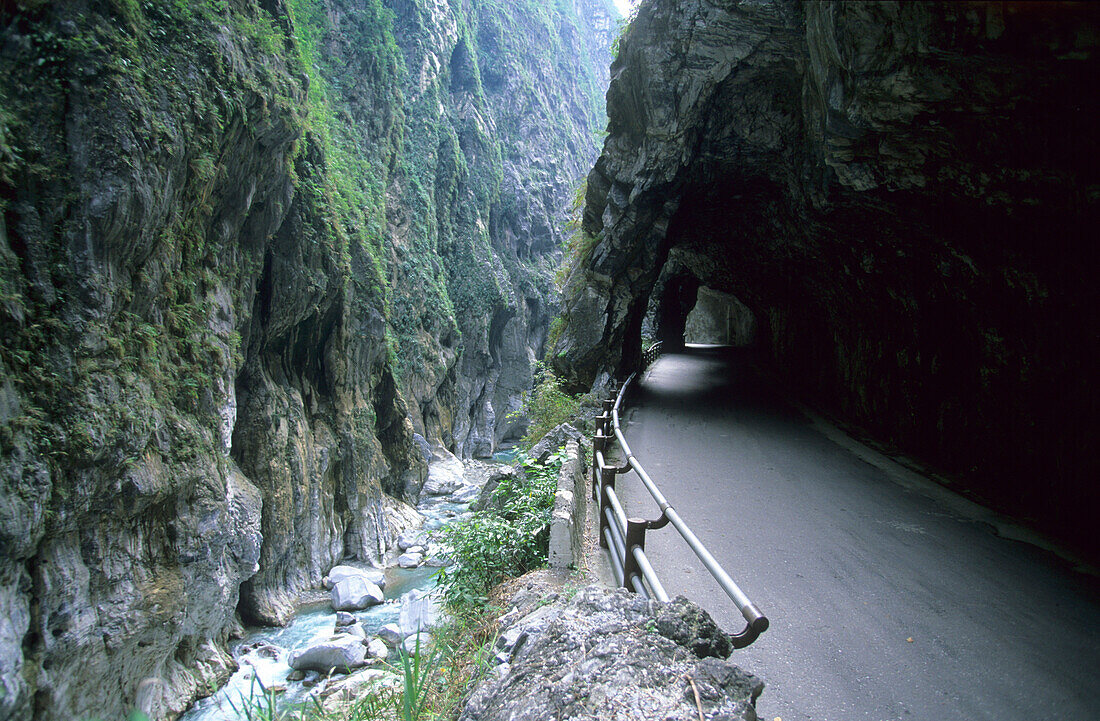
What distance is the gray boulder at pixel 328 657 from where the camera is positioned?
11.5 m

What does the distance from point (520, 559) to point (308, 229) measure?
603 inches

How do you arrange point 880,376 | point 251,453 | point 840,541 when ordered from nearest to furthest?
point 840,541 → point 880,376 → point 251,453

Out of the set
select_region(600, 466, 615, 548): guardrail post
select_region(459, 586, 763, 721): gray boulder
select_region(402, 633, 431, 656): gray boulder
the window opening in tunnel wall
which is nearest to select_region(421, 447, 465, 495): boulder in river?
the window opening in tunnel wall

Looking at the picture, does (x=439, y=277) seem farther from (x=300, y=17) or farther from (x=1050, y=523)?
(x=1050, y=523)

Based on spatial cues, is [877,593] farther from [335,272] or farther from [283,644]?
[335,272]

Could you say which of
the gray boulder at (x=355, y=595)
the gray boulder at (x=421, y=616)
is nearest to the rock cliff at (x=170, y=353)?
the gray boulder at (x=355, y=595)

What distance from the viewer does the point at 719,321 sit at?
3953cm

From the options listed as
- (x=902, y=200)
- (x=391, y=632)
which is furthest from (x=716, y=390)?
(x=391, y=632)

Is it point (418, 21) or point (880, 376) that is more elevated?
point (418, 21)

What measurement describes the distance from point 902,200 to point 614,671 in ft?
24.9

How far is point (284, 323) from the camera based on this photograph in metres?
16.4

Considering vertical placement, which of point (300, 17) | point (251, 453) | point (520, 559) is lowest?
point (251, 453)

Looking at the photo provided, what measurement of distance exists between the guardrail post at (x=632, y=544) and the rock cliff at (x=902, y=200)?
476 cm

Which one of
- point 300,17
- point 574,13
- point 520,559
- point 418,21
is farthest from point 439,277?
point 574,13
